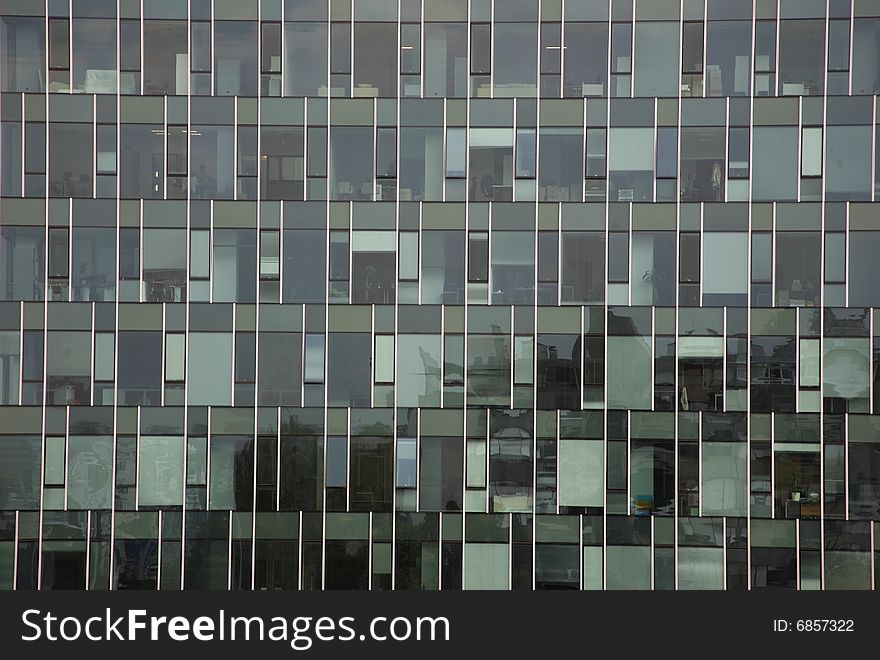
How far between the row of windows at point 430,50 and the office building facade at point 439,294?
0.09 metres

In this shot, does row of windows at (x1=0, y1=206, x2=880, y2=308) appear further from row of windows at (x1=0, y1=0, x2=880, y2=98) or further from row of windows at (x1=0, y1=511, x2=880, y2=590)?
row of windows at (x1=0, y1=511, x2=880, y2=590)

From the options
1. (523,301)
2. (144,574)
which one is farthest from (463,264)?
(144,574)

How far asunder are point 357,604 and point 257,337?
28.6ft

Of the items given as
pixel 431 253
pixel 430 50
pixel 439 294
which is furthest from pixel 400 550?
pixel 430 50

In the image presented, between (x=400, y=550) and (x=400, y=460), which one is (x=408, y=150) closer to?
(x=400, y=460)

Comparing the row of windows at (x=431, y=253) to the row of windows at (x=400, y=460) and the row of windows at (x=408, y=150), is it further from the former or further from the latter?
the row of windows at (x=400, y=460)

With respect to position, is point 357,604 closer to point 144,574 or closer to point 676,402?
point 144,574

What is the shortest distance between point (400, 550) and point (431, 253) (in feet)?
27.4

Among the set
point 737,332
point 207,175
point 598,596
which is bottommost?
point 598,596

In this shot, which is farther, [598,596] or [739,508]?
[739,508]

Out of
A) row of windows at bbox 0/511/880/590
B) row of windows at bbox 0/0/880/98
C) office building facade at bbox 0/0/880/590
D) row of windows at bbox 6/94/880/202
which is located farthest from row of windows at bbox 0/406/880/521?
row of windows at bbox 0/0/880/98

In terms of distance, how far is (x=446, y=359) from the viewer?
32250mm

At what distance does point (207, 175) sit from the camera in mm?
32656

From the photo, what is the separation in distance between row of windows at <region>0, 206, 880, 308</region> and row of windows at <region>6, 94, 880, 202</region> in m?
0.49
